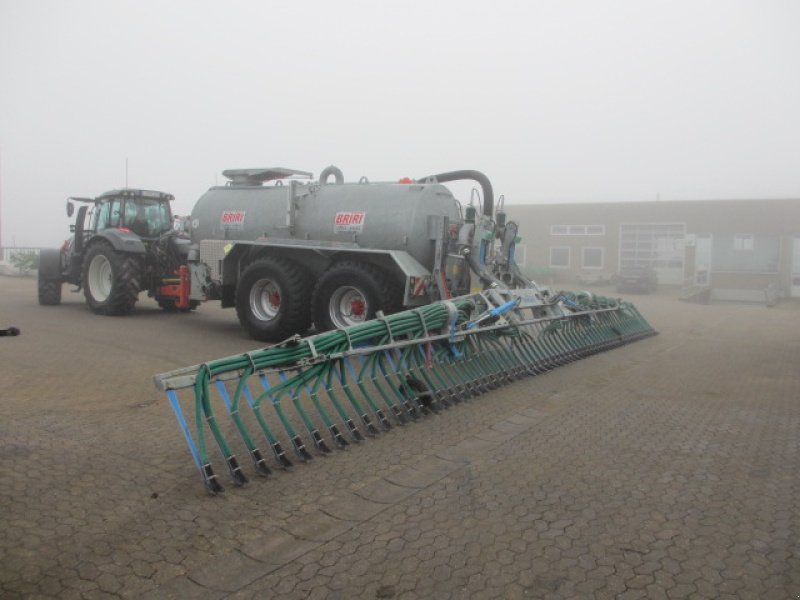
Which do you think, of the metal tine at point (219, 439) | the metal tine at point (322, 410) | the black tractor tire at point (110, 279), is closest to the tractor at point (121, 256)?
the black tractor tire at point (110, 279)

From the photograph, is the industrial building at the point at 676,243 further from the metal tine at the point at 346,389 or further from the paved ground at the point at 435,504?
the metal tine at the point at 346,389

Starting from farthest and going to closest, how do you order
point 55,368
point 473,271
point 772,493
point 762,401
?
point 473,271 < point 55,368 < point 762,401 < point 772,493

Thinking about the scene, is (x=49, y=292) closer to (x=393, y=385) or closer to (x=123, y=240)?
(x=123, y=240)

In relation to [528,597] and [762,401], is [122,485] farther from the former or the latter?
[762,401]

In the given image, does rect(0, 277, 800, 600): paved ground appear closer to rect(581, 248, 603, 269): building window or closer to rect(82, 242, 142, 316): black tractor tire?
rect(82, 242, 142, 316): black tractor tire

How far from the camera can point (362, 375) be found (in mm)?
5086

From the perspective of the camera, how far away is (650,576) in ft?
9.25

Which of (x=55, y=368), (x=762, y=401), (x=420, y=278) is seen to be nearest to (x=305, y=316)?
(x=420, y=278)

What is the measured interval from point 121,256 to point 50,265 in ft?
9.16

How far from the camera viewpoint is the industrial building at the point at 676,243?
25.9m

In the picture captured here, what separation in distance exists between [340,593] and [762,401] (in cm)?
507

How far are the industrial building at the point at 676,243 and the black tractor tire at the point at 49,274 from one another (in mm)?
21168

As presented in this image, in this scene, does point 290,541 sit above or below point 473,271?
below

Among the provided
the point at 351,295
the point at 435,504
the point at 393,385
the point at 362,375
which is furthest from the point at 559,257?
the point at 435,504
